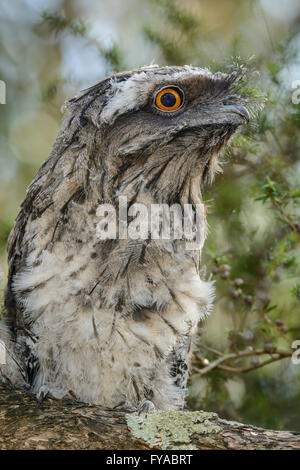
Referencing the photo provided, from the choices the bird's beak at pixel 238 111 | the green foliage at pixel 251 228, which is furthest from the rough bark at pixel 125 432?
the bird's beak at pixel 238 111

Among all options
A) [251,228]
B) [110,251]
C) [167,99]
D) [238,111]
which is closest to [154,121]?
[167,99]

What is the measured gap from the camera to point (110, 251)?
280 centimetres

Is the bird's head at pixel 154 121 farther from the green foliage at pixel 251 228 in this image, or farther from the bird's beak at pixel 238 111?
the green foliage at pixel 251 228

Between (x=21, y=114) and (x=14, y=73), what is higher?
(x=14, y=73)

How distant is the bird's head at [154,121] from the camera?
2822 millimetres

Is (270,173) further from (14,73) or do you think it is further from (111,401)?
(14,73)

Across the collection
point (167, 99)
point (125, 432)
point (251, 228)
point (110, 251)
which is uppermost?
point (167, 99)

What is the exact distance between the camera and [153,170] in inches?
115

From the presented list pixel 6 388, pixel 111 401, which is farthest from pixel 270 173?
pixel 6 388

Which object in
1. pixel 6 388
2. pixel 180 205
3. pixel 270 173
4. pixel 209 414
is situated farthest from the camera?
pixel 270 173

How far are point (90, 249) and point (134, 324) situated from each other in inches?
18.0

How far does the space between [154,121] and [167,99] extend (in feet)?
0.43

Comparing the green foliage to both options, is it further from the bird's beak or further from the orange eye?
the orange eye

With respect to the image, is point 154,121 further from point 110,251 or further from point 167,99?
point 110,251
